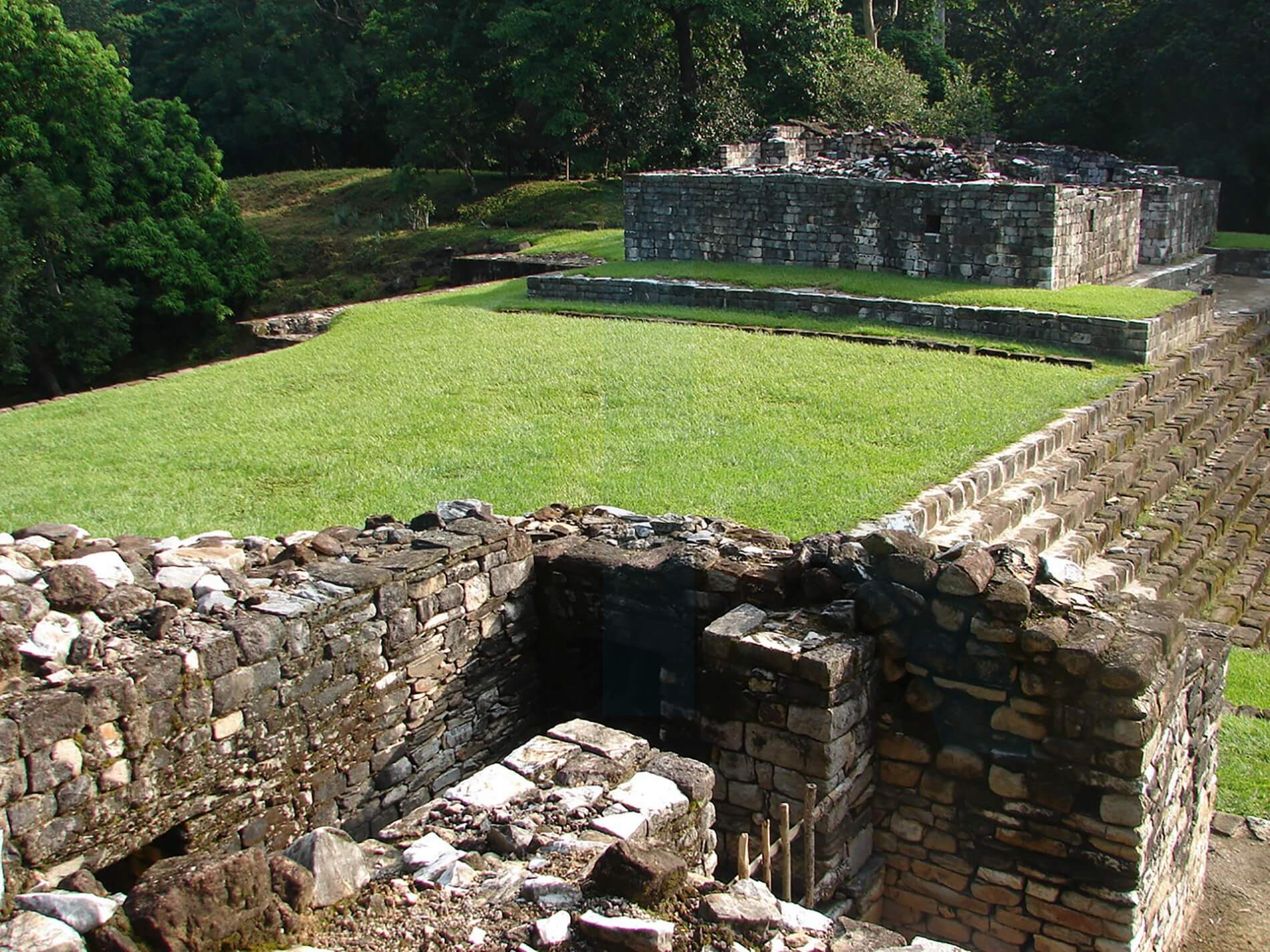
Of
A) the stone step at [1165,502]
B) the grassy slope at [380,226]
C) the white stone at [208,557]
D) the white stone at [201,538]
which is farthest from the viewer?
the grassy slope at [380,226]

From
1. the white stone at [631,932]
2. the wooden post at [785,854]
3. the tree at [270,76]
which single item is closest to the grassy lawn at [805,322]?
the wooden post at [785,854]

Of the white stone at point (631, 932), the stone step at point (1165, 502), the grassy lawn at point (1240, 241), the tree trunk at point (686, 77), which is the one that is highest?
the tree trunk at point (686, 77)

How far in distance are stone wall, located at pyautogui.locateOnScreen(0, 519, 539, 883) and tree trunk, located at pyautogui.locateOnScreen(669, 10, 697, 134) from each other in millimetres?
21205

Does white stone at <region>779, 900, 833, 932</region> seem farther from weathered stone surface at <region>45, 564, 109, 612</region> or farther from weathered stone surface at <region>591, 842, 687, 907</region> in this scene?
weathered stone surface at <region>45, 564, 109, 612</region>

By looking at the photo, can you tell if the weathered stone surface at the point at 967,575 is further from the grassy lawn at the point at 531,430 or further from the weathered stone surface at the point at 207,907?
the weathered stone surface at the point at 207,907

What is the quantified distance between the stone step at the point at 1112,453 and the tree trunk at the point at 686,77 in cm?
1352

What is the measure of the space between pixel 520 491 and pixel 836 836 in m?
4.06

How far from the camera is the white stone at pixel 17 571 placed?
4.91 m

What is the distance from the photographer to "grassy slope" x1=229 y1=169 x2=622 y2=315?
24797 mm

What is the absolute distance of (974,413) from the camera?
10625 mm

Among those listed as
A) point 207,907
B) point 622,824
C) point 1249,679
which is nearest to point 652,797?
point 622,824

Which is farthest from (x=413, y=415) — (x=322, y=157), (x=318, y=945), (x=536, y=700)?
(x=322, y=157)

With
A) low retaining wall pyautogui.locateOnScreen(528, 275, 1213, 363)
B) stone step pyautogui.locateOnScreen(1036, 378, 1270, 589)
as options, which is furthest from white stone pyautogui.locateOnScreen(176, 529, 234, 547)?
low retaining wall pyautogui.locateOnScreen(528, 275, 1213, 363)

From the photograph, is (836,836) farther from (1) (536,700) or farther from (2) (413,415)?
(2) (413,415)
